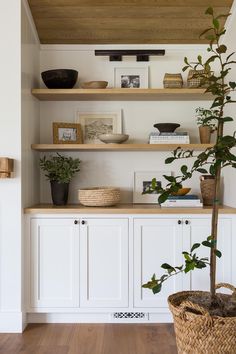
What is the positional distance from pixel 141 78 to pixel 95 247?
1.50 meters

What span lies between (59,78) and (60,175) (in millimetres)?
771

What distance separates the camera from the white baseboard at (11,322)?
105 inches

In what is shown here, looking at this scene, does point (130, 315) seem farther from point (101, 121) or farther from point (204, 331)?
point (101, 121)

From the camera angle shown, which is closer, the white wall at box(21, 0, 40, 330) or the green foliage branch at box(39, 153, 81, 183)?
the white wall at box(21, 0, 40, 330)

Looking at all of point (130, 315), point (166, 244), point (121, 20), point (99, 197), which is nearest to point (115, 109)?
point (121, 20)

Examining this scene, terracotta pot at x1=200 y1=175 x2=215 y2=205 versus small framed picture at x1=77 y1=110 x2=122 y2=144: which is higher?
small framed picture at x1=77 y1=110 x2=122 y2=144

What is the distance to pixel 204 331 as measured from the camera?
177 centimetres

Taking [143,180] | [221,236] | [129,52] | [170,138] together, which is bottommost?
[221,236]

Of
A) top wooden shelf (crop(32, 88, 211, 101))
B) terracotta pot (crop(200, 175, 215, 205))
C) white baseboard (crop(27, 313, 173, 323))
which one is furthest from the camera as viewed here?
terracotta pot (crop(200, 175, 215, 205))

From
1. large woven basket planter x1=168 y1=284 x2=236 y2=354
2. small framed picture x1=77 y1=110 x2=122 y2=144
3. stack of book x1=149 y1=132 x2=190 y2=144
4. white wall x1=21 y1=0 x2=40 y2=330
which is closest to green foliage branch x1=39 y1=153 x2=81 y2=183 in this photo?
white wall x1=21 y1=0 x2=40 y2=330

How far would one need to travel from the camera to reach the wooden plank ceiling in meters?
2.85

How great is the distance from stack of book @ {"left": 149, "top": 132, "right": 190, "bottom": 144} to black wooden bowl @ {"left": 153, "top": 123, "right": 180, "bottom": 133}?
6 cm

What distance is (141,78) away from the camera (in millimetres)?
3221

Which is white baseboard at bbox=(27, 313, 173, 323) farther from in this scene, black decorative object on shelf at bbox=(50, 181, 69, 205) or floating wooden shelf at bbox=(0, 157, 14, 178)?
floating wooden shelf at bbox=(0, 157, 14, 178)
